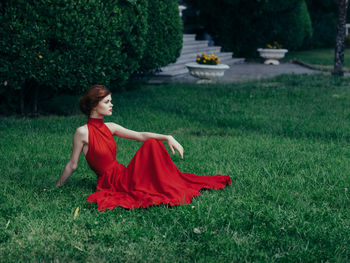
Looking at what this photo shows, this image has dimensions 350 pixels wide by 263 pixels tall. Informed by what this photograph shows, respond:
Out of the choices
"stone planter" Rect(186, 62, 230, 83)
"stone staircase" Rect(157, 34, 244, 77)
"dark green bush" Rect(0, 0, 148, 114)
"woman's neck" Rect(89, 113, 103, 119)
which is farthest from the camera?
"stone staircase" Rect(157, 34, 244, 77)

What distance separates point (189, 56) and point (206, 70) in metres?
3.88

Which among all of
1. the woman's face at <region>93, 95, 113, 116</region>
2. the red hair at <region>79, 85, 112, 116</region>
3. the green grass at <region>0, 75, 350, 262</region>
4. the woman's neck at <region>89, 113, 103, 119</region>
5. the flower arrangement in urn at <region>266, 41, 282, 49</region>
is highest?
the flower arrangement in urn at <region>266, 41, 282, 49</region>

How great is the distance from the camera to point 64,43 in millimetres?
7004

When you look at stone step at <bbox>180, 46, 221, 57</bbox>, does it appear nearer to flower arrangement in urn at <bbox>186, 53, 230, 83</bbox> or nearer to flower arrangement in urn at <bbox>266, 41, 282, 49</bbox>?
flower arrangement in urn at <bbox>266, 41, 282, 49</bbox>

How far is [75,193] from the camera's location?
164 inches

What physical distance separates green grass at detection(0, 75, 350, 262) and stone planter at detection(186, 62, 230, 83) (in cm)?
373

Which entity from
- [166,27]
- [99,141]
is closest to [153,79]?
[166,27]

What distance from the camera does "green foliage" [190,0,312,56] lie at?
18.2m

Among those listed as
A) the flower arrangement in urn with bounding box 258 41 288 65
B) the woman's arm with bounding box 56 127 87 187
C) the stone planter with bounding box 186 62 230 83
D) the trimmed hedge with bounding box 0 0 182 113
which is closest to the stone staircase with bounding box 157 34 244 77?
the stone planter with bounding box 186 62 230 83

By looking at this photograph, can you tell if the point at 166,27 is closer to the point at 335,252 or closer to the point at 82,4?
the point at 82,4

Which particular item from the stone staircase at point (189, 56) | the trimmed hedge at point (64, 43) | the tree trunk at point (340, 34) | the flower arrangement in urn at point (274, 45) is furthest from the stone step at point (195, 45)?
the trimmed hedge at point (64, 43)

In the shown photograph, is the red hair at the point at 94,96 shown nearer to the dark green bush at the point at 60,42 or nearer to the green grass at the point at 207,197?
the green grass at the point at 207,197

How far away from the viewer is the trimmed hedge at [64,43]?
6684 millimetres

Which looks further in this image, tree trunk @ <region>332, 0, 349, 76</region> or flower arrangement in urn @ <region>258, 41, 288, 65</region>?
flower arrangement in urn @ <region>258, 41, 288, 65</region>
